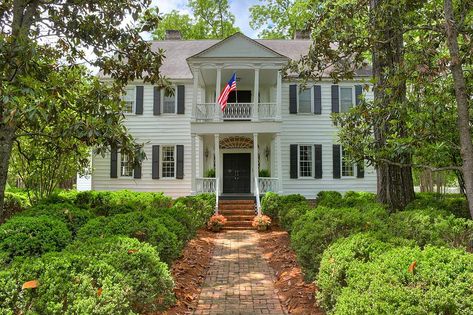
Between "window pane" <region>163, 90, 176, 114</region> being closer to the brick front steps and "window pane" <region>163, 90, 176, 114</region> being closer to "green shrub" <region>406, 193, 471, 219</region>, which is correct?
the brick front steps

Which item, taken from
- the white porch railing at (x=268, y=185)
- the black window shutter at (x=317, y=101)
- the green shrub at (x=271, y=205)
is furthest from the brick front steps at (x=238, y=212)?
the black window shutter at (x=317, y=101)

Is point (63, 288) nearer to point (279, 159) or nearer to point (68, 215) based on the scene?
point (68, 215)

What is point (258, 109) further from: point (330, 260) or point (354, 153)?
point (330, 260)

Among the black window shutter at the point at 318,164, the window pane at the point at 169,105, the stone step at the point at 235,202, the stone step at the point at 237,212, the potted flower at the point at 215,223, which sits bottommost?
the potted flower at the point at 215,223

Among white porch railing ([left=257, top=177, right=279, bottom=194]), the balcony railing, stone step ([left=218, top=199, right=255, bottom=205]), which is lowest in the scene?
stone step ([left=218, top=199, right=255, bottom=205])

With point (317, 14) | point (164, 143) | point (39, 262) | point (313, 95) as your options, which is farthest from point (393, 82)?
→ point (164, 143)

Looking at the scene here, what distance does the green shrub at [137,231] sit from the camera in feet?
18.5

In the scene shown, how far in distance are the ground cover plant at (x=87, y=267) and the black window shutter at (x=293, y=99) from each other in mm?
11997

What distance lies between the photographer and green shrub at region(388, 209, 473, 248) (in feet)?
18.1

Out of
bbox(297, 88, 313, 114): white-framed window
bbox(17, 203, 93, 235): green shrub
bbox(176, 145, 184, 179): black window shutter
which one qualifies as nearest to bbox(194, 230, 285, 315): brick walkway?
bbox(17, 203, 93, 235): green shrub

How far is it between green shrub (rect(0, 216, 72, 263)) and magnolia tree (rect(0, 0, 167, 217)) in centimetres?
153

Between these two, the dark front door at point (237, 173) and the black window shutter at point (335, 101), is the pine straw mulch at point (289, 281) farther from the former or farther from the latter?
the black window shutter at point (335, 101)

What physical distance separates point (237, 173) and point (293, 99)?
4.34 m

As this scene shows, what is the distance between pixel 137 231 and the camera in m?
5.77
